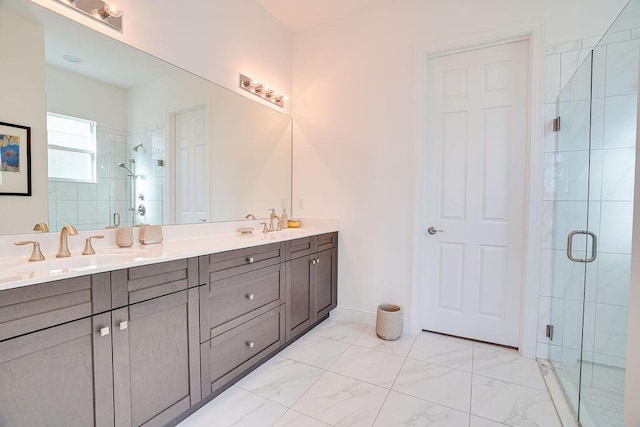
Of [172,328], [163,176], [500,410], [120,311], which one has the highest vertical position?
[163,176]

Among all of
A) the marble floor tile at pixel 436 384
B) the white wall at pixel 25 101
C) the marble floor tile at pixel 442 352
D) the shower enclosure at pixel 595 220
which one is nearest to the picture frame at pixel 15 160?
the white wall at pixel 25 101

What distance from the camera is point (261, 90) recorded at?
2719mm

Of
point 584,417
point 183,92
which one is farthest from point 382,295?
point 183,92

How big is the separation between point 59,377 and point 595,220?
2499mm

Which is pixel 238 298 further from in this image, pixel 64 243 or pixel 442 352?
pixel 442 352

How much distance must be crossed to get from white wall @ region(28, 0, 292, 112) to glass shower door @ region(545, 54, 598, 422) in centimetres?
227

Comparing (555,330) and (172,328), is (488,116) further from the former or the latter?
(172,328)

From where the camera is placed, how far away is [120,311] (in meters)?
1.24

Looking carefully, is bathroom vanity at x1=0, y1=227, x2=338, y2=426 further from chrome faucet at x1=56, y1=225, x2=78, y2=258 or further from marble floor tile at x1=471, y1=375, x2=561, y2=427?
marble floor tile at x1=471, y1=375, x2=561, y2=427

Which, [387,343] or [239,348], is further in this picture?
[387,343]

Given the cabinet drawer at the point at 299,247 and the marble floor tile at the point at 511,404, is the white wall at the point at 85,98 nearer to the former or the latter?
the cabinet drawer at the point at 299,247

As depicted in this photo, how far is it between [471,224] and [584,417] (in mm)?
1303

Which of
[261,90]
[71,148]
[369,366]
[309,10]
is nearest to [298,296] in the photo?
[369,366]

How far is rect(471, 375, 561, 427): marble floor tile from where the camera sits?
159 centimetres
